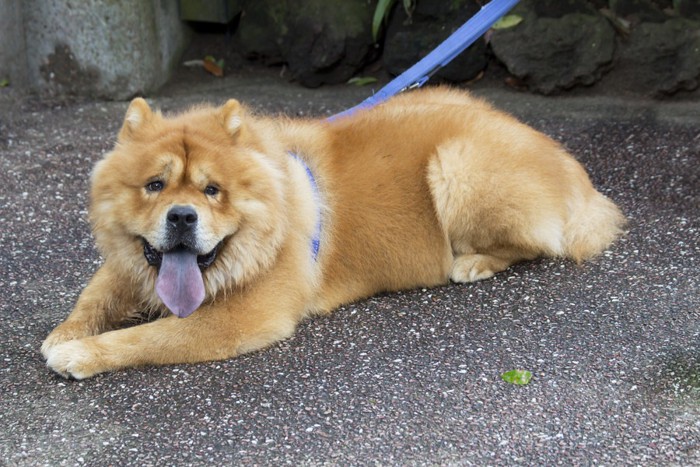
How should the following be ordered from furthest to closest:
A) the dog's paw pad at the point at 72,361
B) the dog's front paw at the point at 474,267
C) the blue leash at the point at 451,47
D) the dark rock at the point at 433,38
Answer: the dark rock at the point at 433,38 < the blue leash at the point at 451,47 < the dog's front paw at the point at 474,267 < the dog's paw pad at the point at 72,361

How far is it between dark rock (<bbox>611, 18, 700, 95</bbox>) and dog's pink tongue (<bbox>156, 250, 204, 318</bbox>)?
4.57 metres

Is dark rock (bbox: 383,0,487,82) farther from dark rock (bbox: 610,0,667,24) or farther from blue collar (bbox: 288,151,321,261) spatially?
blue collar (bbox: 288,151,321,261)

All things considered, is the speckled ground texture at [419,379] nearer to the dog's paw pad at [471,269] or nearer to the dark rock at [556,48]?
the dog's paw pad at [471,269]

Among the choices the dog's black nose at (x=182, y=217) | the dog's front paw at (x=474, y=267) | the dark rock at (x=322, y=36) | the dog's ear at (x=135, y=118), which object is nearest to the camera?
the dog's black nose at (x=182, y=217)

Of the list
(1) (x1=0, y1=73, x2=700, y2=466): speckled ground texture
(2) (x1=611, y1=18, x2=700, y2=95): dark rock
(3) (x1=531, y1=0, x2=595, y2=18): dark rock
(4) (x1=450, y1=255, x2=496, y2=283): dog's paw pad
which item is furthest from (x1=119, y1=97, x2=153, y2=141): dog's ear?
(2) (x1=611, y1=18, x2=700, y2=95): dark rock

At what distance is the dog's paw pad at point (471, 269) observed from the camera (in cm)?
461

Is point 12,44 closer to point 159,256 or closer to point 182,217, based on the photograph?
point 159,256

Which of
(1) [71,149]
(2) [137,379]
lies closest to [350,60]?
(1) [71,149]

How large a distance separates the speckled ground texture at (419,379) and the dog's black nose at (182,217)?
24.9 inches

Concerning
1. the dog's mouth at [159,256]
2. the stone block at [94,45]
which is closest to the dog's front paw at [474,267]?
the dog's mouth at [159,256]

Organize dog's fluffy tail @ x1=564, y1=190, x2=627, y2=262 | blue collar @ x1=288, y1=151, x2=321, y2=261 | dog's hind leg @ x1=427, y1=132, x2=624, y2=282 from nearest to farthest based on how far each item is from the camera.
Answer: 1. blue collar @ x1=288, y1=151, x2=321, y2=261
2. dog's hind leg @ x1=427, y1=132, x2=624, y2=282
3. dog's fluffy tail @ x1=564, y1=190, x2=627, y2=262

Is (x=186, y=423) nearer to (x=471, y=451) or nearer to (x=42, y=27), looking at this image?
(x=471, y=451)

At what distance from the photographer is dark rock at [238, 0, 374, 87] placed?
303 inches

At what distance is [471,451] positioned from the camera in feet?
10.7
